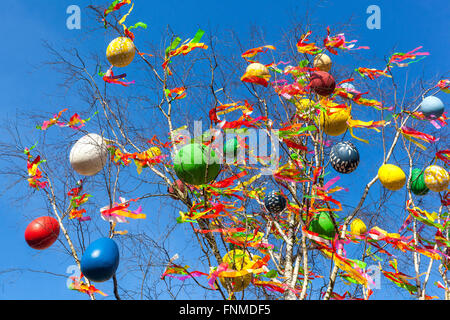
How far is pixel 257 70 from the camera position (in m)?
3.69

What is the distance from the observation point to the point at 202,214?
2.84 m

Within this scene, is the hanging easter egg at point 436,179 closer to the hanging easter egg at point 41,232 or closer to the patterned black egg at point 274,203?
the patterned black egg at point 274,203

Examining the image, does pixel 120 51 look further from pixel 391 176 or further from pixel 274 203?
pixel 391 176

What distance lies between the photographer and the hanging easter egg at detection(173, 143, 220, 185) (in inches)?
109

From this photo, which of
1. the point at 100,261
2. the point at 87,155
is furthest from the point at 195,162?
the point at 87,155

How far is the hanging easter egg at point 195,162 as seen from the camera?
278 centimetres

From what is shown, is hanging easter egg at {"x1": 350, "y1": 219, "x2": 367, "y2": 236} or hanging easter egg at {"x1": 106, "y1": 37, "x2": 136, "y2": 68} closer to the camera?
hanging easter egg at {"x1": 106, "y1": 37, "x2": 136, "y2": 68}

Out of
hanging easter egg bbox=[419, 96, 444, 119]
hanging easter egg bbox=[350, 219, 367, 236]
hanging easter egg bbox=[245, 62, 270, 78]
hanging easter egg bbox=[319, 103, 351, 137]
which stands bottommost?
hanging easter egg bbox=[350, 219, 367, 236]

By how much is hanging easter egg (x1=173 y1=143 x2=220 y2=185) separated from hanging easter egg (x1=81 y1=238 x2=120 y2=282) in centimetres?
82

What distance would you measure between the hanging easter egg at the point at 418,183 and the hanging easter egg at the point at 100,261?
10.6 feet

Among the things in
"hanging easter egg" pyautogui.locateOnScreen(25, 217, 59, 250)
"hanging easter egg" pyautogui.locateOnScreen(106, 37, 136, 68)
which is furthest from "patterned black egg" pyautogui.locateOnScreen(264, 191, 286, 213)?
"hanging easter egg" pyautogui.locateOnScreen(25, 217, 59, 250)

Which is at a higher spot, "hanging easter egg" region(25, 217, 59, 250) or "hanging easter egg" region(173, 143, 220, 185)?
"hanging easter egg" region(173, 143, 220, 185)

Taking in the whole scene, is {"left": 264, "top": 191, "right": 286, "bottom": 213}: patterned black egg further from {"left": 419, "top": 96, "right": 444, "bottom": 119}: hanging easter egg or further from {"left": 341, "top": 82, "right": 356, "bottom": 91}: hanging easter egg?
{"left": 419, "top": 96, "right": 444, "bottom": 119}: hanging easter egg

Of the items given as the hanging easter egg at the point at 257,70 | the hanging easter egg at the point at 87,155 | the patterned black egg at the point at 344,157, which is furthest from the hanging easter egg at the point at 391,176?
the hanging easter egg at the point at 87,155
